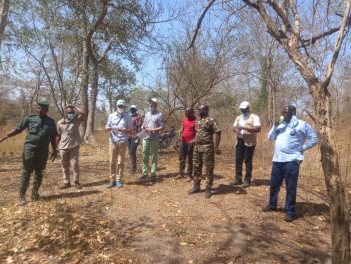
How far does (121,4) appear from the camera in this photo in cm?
791

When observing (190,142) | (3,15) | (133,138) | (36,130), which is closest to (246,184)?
(190,142)

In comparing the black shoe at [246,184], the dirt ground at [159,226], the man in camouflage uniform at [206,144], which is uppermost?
the man in camouflage uniform at [206,144]

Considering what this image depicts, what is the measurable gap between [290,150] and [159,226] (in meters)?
2.24

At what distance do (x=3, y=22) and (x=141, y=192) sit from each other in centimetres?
652

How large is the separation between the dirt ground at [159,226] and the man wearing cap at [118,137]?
458 millimetres

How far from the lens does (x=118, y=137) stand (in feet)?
18.2

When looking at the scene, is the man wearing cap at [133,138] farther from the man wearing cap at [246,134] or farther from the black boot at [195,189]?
the man wearing cap at [246,134]

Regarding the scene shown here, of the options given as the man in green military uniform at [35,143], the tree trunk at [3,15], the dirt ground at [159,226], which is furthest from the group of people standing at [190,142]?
the tree trunk at [3,15]

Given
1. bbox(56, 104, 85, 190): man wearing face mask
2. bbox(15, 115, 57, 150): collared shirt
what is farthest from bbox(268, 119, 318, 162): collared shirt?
bbox(15, 115, 57, 150): collared shirt

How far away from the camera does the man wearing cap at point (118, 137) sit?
5535 mm

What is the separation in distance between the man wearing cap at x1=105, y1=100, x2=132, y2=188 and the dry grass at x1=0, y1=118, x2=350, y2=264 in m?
0.46

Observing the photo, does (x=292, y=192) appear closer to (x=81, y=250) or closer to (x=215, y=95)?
(x=81, y=250)

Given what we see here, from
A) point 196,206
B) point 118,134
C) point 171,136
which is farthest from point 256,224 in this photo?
point 171,136

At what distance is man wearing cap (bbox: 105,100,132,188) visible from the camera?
18.2 feet
